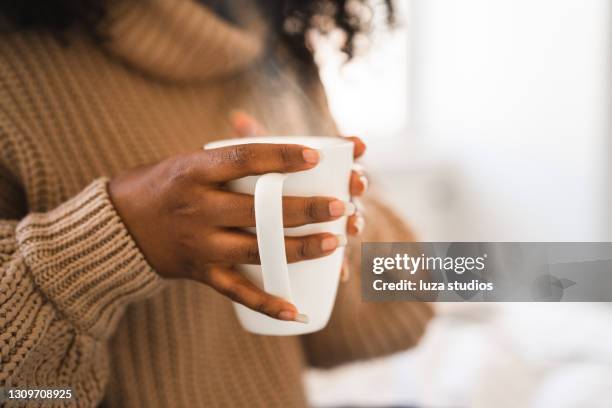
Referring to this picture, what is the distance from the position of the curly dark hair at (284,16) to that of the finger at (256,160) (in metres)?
0.25

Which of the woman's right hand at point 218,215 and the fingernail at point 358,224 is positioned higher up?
the woman's right hand at point 218,215

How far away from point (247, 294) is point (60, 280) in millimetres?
111

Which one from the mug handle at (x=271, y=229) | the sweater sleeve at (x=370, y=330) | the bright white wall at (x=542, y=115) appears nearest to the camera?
the mug handle at (x=271, y=229)

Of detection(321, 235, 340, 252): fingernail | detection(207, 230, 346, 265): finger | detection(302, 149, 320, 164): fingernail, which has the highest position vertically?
detection(302, 149, 320, 164): fingernail

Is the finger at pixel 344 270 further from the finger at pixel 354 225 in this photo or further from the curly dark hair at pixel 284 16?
the curly dark hair at pixel 284 16

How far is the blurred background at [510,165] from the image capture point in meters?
0.37

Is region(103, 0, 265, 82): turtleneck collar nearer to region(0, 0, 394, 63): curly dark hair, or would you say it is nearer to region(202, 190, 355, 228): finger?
region(0, 0, 394, 63): curly dark hair

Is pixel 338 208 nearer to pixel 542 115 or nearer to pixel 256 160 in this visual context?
pixel 256 160

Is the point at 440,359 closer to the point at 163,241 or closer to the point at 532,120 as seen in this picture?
the point at 532,120

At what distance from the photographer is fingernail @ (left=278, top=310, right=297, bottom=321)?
0.26m

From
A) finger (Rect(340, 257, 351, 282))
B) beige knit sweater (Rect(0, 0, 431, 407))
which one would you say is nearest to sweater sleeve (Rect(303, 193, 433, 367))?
beige knit sweater (Rect(0, 0, 431, 407))

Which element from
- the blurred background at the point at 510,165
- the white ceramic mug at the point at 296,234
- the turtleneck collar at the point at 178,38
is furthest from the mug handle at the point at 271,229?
the turtleneck collar at the point at 178,38

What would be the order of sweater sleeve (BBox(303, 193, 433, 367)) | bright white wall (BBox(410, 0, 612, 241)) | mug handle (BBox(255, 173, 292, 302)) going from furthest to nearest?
sweater sleeve (BBox(303, 193, 433, 367))
bright white wall (BBox(410, 0, 612, 241))
mug handle (BBox(255, 173, 292, 302))

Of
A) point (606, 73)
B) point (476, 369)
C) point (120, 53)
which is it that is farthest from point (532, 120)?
point (120, 53)
